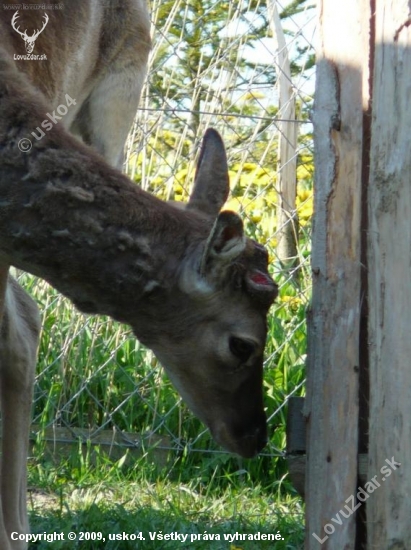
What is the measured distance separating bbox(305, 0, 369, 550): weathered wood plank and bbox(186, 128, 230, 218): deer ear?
0.37 metres

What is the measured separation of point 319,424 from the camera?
3.77 meters

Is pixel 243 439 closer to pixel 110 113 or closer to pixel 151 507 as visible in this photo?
pixel 151 507

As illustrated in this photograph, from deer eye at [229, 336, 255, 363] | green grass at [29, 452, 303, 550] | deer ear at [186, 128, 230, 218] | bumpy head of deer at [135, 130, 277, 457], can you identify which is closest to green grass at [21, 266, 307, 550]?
green grass at [29, 452, 303, 550]

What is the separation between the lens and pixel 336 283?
3775mm

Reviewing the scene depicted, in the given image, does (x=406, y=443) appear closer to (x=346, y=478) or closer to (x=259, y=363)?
(x=346, y=478)

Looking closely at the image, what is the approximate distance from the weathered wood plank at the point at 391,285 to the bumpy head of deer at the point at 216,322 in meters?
0.43

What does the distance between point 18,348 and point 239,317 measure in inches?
50.7

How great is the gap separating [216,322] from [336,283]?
18.0 inches

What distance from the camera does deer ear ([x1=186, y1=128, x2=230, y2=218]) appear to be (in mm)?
3994

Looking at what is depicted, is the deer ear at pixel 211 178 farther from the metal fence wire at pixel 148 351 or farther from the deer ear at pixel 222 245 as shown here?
the metal fence wire at pixel 148 351

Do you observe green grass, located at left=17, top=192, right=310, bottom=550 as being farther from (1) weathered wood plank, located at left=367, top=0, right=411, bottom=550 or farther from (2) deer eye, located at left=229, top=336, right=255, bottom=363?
(1) weathered wood plank, located at left=367, top=0, right=411, bottom=550

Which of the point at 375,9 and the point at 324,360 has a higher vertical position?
the point at 375,9

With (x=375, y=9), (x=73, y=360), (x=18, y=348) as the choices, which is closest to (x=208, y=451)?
(x=73, y=360)

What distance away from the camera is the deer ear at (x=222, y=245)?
3.49 m
